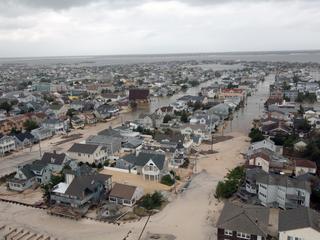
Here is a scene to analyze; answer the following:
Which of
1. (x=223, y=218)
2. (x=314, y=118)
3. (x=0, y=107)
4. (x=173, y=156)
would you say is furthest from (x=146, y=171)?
(x=0, y=107)

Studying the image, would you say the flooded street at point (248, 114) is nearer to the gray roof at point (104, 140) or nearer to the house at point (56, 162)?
the gray roof at point (104, 140)

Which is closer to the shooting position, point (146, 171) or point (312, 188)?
point (312, 188)

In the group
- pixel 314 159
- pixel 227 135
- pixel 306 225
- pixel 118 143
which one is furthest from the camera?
pixel 227 135

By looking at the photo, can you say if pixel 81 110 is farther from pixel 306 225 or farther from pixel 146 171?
pixel 306 225

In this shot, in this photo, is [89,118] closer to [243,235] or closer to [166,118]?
[166,118]

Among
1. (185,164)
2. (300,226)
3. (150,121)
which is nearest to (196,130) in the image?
(150,121)

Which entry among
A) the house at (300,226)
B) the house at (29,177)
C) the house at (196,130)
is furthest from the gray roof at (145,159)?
the house at (300,226)
